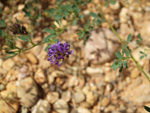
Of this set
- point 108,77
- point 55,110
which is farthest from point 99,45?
point 55,110

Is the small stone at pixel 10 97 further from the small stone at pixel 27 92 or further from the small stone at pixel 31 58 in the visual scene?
the small stone at pixel 31 58

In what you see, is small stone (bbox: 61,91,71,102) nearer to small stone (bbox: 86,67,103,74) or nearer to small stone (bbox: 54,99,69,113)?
small stone (bbox: 54,99,69,113)

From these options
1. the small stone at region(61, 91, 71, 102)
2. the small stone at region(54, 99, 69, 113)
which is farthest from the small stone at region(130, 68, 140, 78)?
the small stone at region(54, 99, 69, 113)

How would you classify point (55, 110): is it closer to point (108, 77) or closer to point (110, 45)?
point (108, 77)

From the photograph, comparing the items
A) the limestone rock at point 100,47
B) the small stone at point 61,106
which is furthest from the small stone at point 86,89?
the limestone rock at point 100,47

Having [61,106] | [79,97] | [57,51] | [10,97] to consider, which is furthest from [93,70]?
[10,97]

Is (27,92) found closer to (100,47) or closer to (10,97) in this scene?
(10,97)
